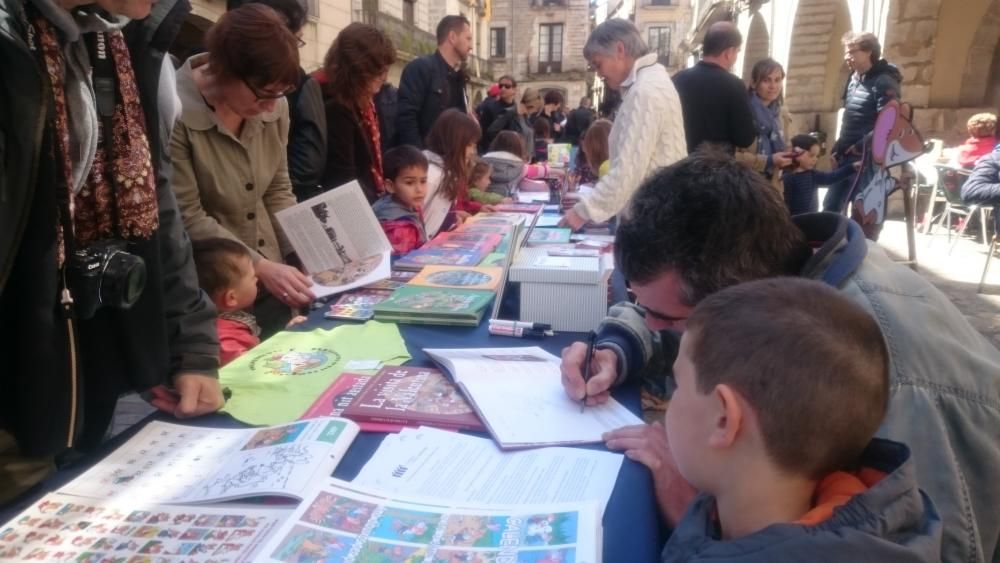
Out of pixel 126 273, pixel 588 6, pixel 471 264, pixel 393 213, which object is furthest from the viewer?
pixel 588 6

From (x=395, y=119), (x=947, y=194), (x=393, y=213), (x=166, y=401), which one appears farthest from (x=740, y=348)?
(x=947, y=194)

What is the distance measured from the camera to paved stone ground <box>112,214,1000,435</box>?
3.77 m

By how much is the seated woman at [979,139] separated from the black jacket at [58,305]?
6.71 metres

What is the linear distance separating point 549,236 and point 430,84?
1.95 meters

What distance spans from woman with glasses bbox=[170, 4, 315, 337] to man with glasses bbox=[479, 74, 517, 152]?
5.68 metres

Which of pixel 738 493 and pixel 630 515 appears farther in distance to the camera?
pixel 630 515

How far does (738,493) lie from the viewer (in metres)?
0.84

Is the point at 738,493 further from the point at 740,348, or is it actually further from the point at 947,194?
the point at 947,194

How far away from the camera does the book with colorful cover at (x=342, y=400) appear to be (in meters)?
1.22

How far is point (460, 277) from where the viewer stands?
220 cm

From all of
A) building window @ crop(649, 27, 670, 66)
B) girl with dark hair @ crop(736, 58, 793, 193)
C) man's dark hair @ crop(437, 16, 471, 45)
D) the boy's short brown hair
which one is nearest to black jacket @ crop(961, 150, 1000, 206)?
girl with dark hair @ crop(736, 58, 793, 193)

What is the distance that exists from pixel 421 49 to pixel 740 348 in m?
18.5

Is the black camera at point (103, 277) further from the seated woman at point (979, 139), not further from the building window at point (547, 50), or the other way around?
the building window at point (547, 50)

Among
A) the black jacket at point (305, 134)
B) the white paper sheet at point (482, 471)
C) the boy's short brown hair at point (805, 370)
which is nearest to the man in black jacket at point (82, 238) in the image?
the white paper sheet at point (482, 471)
